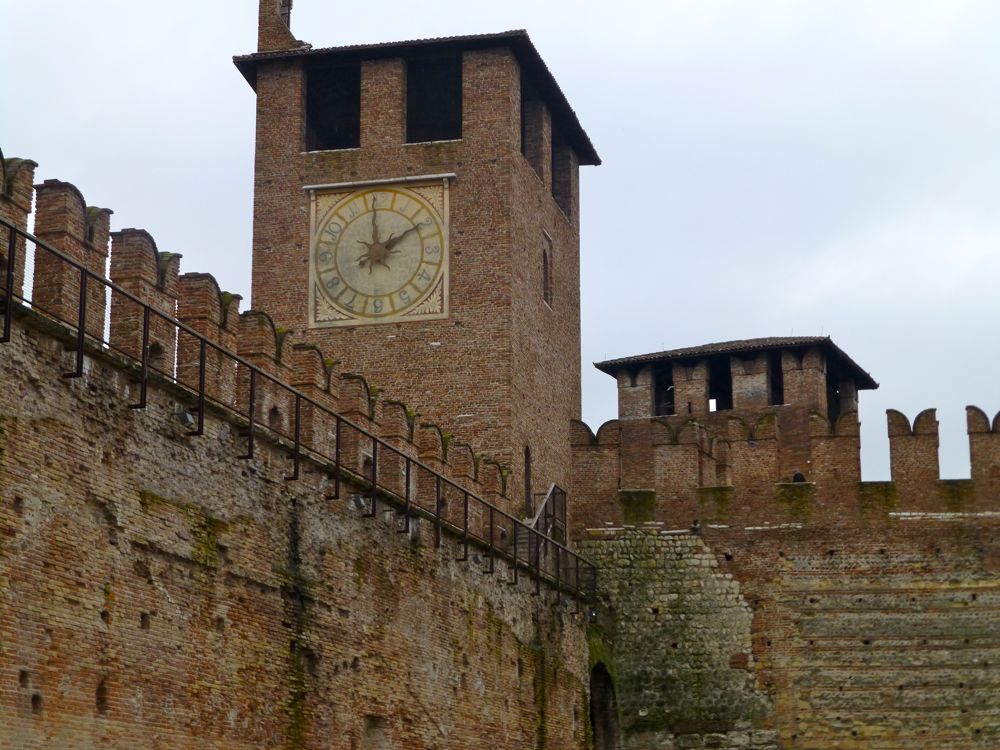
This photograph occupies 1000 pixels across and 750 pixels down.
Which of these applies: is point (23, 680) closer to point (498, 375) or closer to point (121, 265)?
point (121, 265)

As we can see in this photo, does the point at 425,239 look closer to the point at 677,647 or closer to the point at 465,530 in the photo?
the point at 465,530

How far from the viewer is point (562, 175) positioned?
28453 millimetres

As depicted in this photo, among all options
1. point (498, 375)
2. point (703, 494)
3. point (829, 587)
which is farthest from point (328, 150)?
point (829, 587)

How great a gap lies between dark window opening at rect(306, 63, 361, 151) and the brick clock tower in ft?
0.32

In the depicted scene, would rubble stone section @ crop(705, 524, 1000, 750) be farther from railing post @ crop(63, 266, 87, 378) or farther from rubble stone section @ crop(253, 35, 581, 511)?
railing post @ crop(63, 266, 87, 378)

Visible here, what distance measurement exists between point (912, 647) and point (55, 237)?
42.9ft

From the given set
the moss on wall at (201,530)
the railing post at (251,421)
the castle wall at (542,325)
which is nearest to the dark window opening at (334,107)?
the castle wall at (542,325)

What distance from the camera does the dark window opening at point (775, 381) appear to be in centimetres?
3225

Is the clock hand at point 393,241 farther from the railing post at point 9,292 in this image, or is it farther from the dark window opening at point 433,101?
the railing post at point 9,292

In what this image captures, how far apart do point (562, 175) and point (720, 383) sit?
7132mm

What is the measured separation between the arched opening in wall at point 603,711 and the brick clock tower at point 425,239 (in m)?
2.66

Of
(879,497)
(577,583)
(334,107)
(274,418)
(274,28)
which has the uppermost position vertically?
(274,28)

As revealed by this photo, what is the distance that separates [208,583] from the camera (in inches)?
608

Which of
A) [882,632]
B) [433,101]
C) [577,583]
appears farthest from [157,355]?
[433,101]
